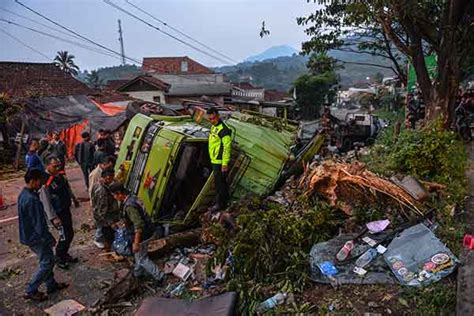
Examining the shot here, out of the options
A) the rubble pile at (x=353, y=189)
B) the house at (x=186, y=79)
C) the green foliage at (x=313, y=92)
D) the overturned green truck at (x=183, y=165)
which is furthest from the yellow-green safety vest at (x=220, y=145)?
the green foliage at (x=313, y=92)

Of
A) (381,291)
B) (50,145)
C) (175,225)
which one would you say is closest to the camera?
(381,291)

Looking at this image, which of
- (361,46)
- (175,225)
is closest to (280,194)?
(175,225)

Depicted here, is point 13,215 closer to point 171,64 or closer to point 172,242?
point 172,242

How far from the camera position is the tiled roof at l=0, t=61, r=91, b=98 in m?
18.4

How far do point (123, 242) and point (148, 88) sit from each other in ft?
80.6

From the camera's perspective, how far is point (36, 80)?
20.4 m

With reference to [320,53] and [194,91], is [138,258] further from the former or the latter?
[194,91]

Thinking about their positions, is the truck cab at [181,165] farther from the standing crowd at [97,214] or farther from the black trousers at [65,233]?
the black trousers at [65,233]

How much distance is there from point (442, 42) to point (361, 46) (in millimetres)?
5301

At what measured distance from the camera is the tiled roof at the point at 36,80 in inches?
726

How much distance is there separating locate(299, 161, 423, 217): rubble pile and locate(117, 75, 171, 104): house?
78.8 ft

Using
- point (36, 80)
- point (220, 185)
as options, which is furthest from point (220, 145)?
point (36, 80)

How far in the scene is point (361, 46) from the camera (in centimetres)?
1416

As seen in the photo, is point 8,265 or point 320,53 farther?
point 320,53
